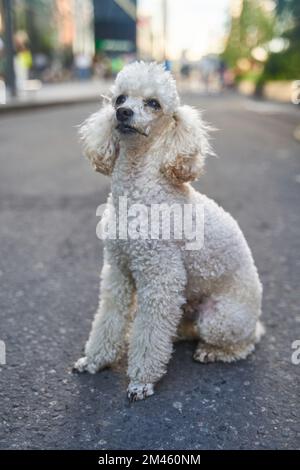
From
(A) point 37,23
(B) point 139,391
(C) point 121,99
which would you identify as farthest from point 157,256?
(A) point 37,23

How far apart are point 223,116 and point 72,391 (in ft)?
44.3

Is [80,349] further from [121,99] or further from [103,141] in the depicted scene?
[121,99]

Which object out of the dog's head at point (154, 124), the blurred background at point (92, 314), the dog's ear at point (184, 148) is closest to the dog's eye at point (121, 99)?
the dog's head at point (154, 124)

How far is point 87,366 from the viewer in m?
2.49

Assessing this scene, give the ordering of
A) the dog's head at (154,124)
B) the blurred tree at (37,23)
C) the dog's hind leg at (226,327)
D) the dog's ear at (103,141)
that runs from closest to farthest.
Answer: the dog's head at (154,124)
the dog's ear at (103,141)
the dog's hind leg at (226,327)
the blurred tree at (37,23)

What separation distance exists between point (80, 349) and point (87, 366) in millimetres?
223

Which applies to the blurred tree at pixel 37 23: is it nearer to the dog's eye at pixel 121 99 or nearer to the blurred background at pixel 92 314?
the blurred background at pixel 92 314

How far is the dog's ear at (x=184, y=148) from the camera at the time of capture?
→ 2189 mm

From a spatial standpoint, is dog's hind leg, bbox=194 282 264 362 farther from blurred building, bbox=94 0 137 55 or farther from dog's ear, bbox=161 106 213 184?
blurred building, bbox=94 0 137 55
